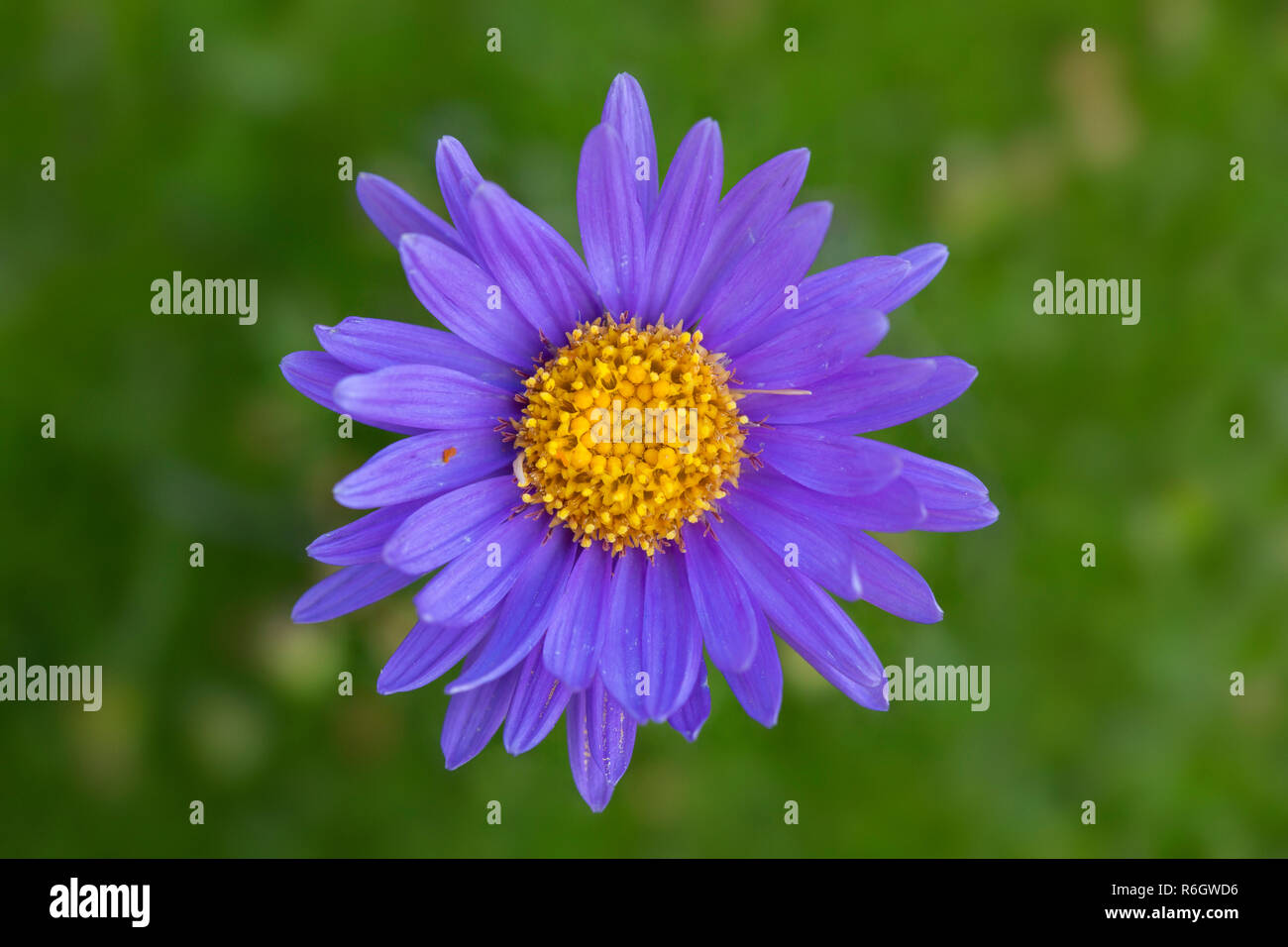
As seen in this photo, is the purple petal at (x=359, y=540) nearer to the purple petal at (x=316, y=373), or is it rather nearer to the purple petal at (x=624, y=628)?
the purple petal at (x=316, y=373)

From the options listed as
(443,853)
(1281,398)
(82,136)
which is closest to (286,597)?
(443,853)

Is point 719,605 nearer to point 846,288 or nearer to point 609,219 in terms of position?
point 846,288

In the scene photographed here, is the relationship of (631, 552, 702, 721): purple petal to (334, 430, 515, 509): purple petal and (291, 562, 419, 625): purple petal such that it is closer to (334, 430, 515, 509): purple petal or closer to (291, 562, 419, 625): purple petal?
(334, 430, 515, 509): purple petal

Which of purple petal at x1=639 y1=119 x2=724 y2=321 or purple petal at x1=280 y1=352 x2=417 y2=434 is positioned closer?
purple petal at x1=639 y1=119 x2=724 y2=321

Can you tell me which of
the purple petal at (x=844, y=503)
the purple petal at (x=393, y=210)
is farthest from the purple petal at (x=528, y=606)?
the purple petal at (x=393, y=210)

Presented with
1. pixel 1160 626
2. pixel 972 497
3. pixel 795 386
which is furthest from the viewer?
pixel 1160 626

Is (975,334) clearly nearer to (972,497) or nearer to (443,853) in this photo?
(972,497)

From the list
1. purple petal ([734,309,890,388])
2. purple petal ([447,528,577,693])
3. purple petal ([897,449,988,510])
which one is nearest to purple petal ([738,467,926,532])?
purple petal ([897,449,988,510])
